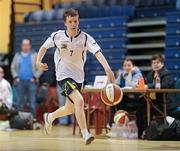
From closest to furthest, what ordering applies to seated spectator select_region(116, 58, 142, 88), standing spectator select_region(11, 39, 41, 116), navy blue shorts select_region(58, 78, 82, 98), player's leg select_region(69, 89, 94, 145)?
1. player's leg select_region(69, 89, 94, 145)
2. navy blue shorts select_region(58, 78, 82, 98)
3. seated spectator select_region(116, 58, 142, 88)
4. standing spectator select_region(11, 39, 41, 116)

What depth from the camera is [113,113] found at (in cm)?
1136

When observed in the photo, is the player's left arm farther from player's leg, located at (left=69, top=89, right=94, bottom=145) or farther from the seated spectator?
the seated spectator

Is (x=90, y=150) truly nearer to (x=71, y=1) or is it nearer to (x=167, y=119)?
(x=167, y=119)

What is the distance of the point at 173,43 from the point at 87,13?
3.64m

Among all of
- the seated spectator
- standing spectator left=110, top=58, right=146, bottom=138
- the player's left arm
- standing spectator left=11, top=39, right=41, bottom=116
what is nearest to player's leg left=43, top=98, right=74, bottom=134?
the player's left arm

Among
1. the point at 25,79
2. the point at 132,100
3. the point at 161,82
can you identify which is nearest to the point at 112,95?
the point at 161,82

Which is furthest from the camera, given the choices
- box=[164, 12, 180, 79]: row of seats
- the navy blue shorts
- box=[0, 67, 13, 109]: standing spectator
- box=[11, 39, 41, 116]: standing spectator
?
box=[11, 39, 41, 116]: standing spectator

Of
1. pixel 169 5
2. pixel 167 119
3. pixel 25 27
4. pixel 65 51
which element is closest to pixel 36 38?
pixel 25 27

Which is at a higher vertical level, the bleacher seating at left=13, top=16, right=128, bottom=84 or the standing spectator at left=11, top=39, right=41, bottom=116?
the bleacher seating at left=13, top=16, right=128, bottom=84

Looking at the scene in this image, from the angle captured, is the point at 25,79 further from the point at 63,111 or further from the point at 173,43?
the point at 63,111

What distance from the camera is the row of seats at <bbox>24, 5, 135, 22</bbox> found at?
1692cm

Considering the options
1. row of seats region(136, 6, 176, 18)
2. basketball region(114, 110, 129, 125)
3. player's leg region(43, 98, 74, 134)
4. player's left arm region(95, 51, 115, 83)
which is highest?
row of seats region(136, 6, 176, 18)

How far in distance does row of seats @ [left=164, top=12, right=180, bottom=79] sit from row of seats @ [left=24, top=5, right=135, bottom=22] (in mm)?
1972

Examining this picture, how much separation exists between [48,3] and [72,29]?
11.8 m
